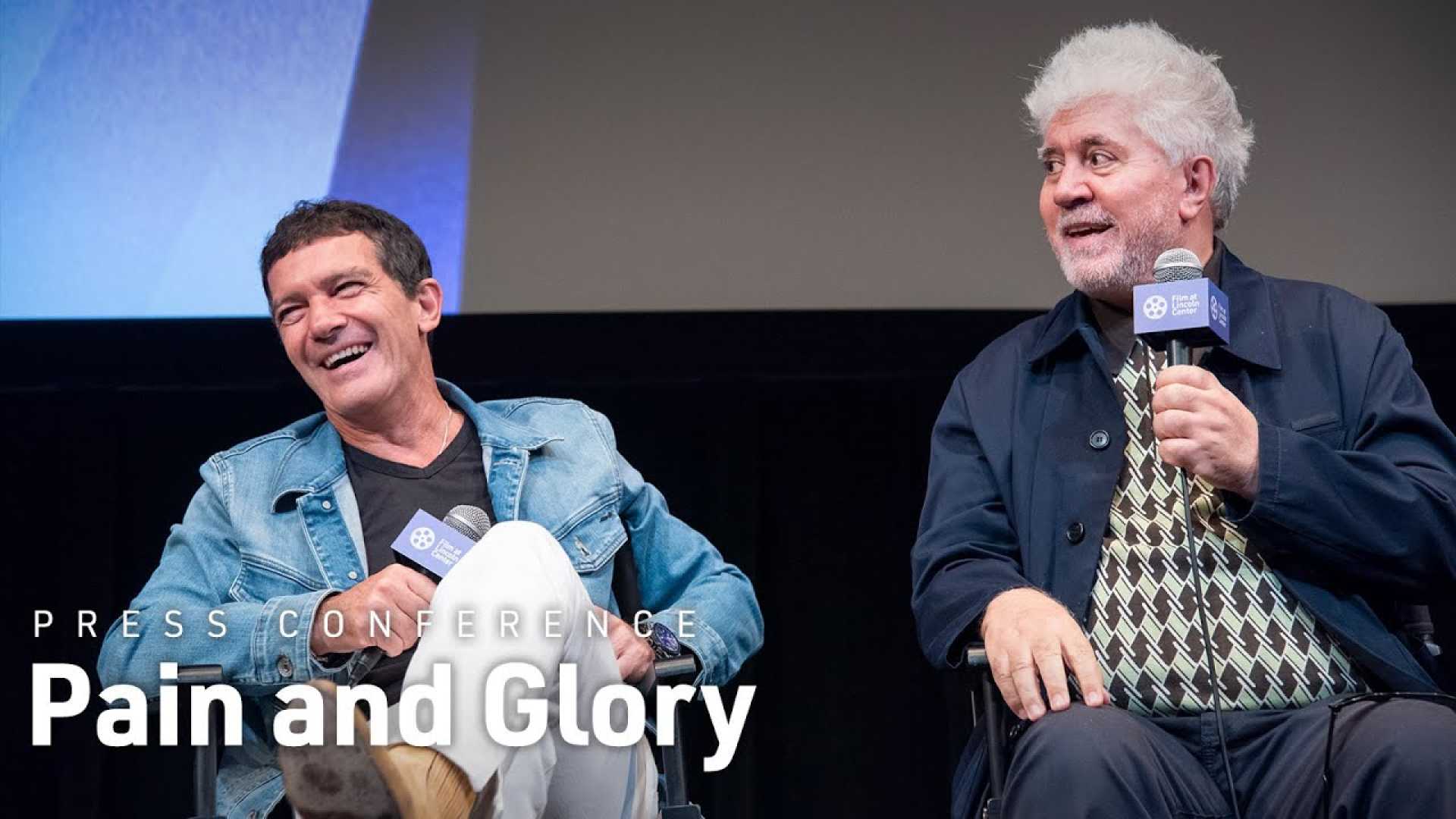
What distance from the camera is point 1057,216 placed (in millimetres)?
2232

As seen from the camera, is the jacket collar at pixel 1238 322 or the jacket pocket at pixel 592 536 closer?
the jacket collar at pixel 1238 322

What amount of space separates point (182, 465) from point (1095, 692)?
7.39 ft

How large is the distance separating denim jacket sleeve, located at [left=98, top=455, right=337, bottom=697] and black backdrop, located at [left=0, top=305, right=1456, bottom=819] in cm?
104

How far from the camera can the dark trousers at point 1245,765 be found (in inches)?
64.9

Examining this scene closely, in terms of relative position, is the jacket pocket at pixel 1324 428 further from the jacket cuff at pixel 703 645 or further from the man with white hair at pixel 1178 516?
the jacket cuff at pixel 703 645

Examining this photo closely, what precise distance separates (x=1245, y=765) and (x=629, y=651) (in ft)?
2.50

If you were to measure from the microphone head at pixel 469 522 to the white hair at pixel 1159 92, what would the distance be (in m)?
0.96

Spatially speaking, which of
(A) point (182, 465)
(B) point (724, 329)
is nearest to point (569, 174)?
(B) point (724, 329)

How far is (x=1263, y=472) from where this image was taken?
1850mm

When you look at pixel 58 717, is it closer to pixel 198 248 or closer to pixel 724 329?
pixel 198 248

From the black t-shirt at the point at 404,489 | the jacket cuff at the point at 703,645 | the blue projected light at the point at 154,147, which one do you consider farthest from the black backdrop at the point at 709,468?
the jacket cuff at the point at 703,645

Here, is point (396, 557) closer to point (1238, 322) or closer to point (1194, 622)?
point (1194, 622)

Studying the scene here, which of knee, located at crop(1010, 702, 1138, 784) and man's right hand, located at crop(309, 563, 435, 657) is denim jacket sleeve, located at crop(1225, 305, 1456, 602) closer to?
knee, located at crop(1010, 702, 1138, 784)

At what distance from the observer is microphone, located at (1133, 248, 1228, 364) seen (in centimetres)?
177
